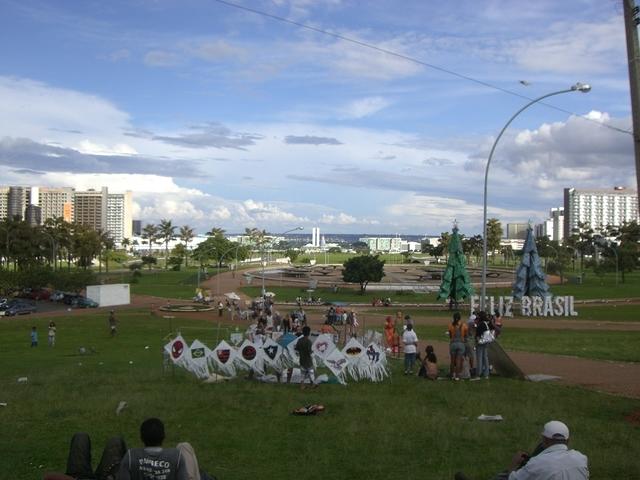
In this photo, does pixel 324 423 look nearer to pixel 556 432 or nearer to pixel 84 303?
pixel 556 432

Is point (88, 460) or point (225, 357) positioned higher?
point (88, 460)

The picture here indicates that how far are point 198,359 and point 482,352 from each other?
7.71 meters

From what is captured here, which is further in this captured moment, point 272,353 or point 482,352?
point 272,353

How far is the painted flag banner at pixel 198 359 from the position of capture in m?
18.4

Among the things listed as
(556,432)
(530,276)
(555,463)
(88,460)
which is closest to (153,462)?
(88,460)

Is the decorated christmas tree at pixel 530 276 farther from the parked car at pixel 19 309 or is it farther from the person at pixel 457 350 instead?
the parked car at pixel 19 309

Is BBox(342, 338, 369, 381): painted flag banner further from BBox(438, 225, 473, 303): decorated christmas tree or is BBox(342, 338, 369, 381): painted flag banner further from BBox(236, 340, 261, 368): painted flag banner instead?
BBox(438, 225, 473, 303): decorated christmas tree

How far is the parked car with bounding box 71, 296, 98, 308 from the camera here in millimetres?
61219

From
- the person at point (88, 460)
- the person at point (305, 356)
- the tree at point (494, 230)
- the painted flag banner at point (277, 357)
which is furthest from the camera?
the tree at point (494, 230)

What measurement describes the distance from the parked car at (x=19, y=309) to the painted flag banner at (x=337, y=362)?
4410 centimetres

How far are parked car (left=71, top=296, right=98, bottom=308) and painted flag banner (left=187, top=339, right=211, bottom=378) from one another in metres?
46.3

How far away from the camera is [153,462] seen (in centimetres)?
598

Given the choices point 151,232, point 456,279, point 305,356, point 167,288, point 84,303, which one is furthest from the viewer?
point 151,232

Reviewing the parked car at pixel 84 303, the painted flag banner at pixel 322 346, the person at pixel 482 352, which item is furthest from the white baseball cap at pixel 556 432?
the parked car at pixel 84 303
